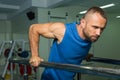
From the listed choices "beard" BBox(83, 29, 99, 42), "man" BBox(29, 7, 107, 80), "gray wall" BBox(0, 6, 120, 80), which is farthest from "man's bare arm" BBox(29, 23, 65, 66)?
"gray wall" BBox(0, 6, 120, 80)

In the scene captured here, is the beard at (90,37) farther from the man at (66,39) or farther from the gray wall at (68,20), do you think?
the gray wall at (68,20)

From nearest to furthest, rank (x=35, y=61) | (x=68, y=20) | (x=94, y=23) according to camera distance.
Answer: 1. (x=94, y=23)
2. (x=35, y=61)
3. (x=68, y=20)

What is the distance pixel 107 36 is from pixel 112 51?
2.61ft

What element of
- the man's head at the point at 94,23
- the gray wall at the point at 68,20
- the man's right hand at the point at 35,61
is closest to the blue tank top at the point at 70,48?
the man's head at the point at 94,23

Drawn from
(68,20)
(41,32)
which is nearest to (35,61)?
(41,32)

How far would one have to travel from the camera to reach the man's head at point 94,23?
5.41 ft

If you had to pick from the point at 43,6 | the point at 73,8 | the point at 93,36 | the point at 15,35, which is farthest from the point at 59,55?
the point at 15,35

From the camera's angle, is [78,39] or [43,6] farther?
[43,6]

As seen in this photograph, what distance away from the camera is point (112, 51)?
9.03m

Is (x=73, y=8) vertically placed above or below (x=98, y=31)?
above

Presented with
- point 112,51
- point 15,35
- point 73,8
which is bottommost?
point 112,51

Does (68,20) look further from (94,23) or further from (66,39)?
(94,23)

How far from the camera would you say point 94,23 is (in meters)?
1.66

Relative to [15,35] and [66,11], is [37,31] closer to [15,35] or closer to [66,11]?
[66,11]
